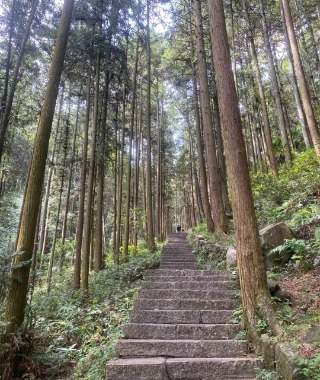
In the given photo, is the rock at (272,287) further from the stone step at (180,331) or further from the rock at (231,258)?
the rock at (231,258)

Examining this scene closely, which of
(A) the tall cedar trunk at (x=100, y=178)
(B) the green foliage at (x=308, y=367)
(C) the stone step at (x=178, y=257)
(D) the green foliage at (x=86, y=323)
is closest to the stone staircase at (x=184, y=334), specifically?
(D) the green foliage at (x=86, y=323)

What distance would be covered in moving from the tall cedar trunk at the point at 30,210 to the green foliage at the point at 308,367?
4023 millimetres

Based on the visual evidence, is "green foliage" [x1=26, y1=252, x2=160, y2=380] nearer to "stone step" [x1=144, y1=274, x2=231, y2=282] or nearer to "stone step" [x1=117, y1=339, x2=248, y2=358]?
"stone step" [x1=117, y1=339, x2=248, y2=358]

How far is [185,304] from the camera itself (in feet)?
19.2

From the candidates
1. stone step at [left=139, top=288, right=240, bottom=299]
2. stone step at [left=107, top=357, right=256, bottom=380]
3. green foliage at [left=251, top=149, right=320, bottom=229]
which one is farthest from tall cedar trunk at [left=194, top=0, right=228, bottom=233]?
stone step at [left=107, top=357, right=256, bottom=380]

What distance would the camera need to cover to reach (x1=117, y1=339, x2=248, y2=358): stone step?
4430 mm

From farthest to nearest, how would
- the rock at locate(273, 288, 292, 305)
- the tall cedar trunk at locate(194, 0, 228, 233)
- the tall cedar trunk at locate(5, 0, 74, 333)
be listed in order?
1. the tall cedar trunk at locate(194, 0, 228, 233)
2. the tall cedar trunk at locate(5, 0, 74, 333)
3. the rock at locate(273, 288, 292, 305)

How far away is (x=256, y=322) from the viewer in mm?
4379

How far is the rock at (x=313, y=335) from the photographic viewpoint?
339cm

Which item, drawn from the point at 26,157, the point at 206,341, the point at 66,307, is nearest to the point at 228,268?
the point at 206,341

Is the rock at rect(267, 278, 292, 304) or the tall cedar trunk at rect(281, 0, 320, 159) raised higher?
the tall cedar trunk at rect(281, 0, 320, 159)

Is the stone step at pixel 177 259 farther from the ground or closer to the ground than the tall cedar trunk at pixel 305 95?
closer to the ground

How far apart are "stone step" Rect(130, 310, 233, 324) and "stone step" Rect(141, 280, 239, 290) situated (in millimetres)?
1053

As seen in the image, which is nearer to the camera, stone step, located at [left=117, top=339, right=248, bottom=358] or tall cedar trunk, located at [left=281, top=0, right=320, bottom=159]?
stone step, located at [left=117, top=339, right=248, bottom=358]
